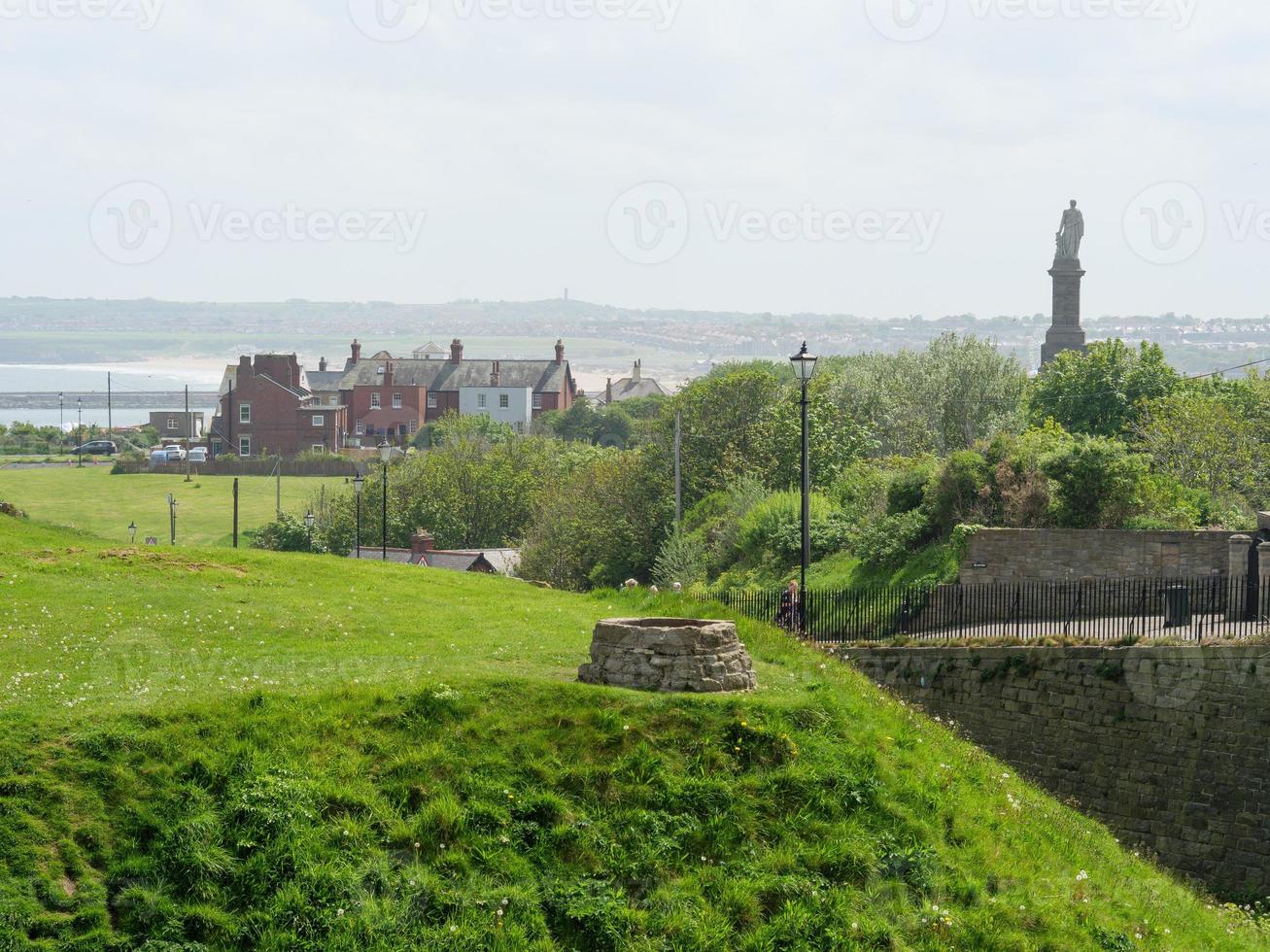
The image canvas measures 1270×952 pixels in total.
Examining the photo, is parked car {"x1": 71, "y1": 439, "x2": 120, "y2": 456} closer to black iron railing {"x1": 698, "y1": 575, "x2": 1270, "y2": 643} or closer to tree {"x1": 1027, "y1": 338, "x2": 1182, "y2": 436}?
tree {"x1": 1027, "y1": 338, "x2": 1182, "y2": 436}

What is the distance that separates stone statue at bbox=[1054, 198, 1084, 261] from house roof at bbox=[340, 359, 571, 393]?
227 ft

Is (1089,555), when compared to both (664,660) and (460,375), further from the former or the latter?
(460,375)

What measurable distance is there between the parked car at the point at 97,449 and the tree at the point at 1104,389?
91.2 m

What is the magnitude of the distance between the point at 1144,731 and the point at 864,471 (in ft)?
81.7

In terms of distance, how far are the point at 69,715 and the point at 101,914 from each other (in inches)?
97.4

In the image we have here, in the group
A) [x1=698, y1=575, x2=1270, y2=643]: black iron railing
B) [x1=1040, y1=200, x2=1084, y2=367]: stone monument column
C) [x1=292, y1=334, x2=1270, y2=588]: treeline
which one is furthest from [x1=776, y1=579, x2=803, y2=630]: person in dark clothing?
[x1=1040, y1=200, x2=1084, y2=367]: stone monument column

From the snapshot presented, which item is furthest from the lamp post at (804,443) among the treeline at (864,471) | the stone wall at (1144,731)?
the treeline at (864,471)

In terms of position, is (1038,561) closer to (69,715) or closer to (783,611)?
(783,611)

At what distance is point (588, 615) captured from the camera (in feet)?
73.4

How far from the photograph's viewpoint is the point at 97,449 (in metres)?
128

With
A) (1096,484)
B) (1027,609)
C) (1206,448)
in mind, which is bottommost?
(1027,609)

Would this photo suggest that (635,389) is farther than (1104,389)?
Yes

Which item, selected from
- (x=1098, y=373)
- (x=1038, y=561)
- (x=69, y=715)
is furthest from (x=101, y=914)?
(x=1098, y=373)

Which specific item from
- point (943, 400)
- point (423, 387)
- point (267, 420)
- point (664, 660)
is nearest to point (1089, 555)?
point (664, 660)
